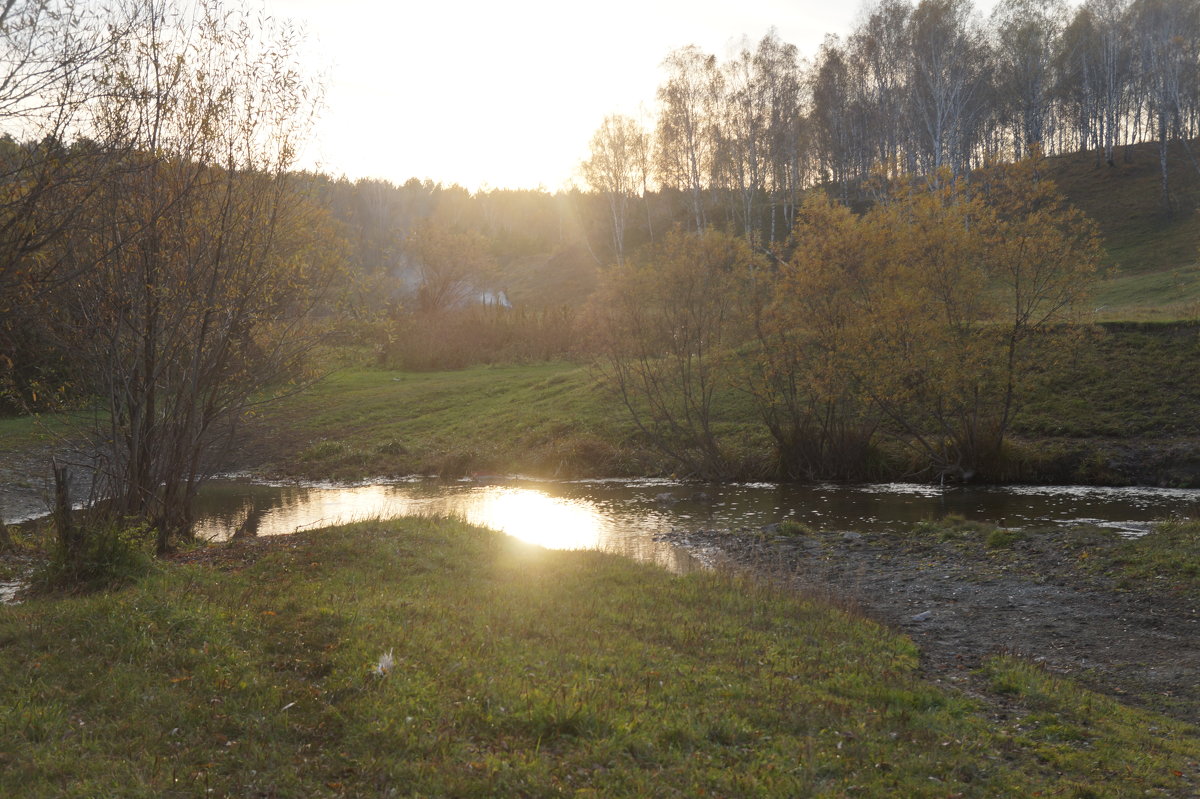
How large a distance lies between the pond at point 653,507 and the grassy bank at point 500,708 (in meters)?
7.28

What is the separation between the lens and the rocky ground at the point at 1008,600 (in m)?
10.4

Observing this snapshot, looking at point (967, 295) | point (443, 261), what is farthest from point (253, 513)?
point (443, 261)

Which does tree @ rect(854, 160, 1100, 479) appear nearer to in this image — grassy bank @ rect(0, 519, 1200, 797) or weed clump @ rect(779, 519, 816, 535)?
weed clump @ rect(779, 519, 816, 535)

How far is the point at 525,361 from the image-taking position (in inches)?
2253

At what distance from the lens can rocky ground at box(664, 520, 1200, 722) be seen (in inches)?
410

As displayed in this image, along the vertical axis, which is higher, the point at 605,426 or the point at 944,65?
the point at 944,65

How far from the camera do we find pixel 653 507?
25.5 m

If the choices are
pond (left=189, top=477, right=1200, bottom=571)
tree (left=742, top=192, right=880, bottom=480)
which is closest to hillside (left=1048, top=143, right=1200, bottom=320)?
tree (left=742, top=192, right=880, bottom=480)

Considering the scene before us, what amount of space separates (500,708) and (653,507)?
18034 millimetres

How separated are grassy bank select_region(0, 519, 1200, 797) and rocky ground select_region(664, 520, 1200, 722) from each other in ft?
3.41

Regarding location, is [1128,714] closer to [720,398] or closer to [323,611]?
[323,611]

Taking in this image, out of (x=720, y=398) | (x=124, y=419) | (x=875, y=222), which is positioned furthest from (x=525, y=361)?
(x=124, y=419)

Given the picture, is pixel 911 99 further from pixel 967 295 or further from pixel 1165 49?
pixel 967 295

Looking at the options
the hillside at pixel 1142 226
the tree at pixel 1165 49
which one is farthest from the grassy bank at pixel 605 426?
the tree at pixel 1165 49
